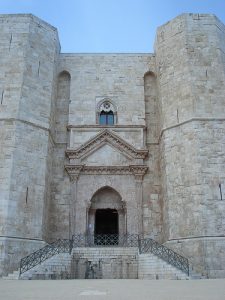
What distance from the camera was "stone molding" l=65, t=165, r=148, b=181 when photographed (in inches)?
602

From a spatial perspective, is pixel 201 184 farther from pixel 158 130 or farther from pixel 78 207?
pixel 78 207

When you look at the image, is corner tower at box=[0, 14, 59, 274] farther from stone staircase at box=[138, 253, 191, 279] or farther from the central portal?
stone staircase at box=[138, 253, 191, 279]

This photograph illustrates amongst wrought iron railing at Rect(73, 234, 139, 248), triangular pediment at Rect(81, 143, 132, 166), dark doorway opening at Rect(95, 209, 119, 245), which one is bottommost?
wrought iron railing at Rect(73, 234, 139, 248)

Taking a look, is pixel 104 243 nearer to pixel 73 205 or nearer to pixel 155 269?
pixel 73 205

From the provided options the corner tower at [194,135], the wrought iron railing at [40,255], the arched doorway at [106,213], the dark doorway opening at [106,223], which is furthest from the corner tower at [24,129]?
the corner tower at [194,135]

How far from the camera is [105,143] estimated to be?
16.0 metres

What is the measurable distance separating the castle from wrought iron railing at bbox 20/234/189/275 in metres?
0.38

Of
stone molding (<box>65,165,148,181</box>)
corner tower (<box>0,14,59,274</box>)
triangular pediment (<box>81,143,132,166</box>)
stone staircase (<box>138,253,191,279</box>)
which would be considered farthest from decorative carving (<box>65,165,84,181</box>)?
stone staircase (<box>138,253,191,279</box>)

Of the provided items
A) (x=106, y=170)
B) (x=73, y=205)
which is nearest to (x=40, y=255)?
(x=73, y=205)

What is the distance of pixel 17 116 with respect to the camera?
45.6 ft

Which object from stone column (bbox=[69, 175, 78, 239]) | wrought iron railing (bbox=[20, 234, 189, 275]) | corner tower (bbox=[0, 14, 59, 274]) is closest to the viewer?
wrought iron railing (bbox=[20, 234, 189, 275])

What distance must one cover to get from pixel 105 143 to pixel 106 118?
59.8 inches

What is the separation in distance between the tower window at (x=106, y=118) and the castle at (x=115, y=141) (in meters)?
0.05

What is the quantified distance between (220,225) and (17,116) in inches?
359
